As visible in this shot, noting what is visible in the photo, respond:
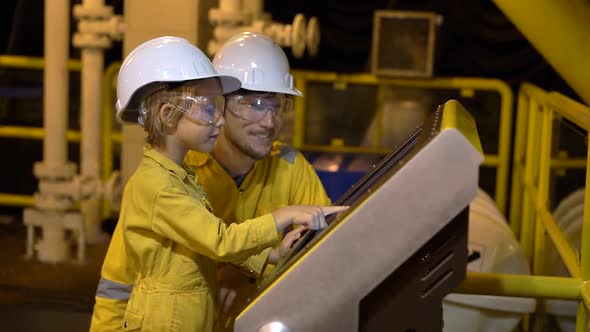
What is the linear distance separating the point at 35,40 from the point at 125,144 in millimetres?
2925

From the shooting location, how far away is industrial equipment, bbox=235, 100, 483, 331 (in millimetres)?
1911

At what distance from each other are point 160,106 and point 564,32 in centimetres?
131

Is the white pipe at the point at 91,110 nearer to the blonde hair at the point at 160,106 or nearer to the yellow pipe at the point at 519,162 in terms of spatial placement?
the yellow pipe at the point at 519,162

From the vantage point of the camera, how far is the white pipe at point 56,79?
6.09 meters

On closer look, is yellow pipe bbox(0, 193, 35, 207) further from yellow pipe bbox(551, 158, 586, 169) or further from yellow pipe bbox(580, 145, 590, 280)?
yellow pipe bbox(580, 145, 590, 280)

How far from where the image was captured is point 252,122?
10.8 feet

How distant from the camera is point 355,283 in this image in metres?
1.96

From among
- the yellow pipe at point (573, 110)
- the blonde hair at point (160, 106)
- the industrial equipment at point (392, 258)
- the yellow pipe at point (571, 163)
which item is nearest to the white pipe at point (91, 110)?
the yellow pipe at point (571, 163)

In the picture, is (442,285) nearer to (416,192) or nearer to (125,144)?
(416,192)

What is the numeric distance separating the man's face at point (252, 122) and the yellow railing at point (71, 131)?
4.06 metres

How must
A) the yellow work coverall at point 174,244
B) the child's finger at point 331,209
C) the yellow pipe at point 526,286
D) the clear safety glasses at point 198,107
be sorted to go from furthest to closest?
1. the yellow pipe at point 526,286
2. the clear safety glasses at point 198,107
3. the yellow work coverall at point 174,244
4. the child's finger at point 331,209

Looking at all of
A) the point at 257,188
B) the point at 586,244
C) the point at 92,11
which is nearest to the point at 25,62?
the point at 92,11

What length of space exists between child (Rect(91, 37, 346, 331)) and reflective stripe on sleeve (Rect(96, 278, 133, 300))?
8.3 inches

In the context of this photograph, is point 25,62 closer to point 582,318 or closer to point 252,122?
point 252,122
